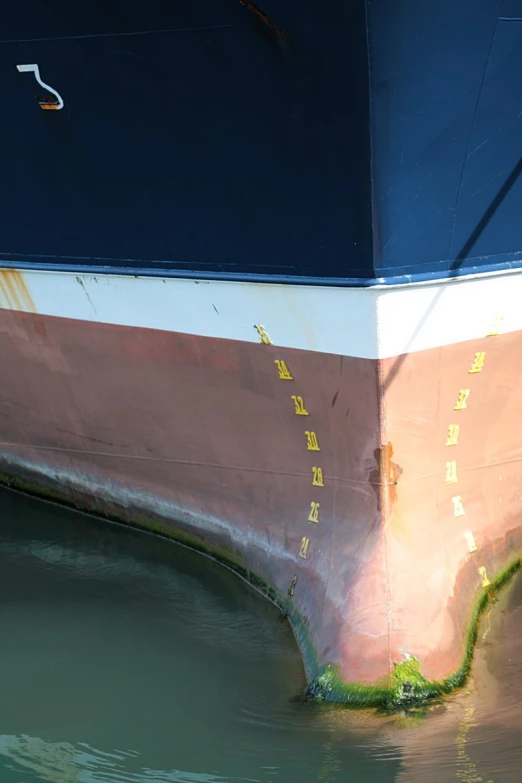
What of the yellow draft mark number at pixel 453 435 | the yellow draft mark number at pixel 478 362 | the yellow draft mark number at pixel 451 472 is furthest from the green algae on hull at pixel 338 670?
the yellow draft mark number at pixel 478 362

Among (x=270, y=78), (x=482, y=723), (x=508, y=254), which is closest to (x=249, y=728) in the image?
(x=482, y=723)

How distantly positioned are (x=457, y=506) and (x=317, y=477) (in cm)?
63

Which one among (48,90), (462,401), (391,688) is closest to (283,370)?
(462,401)

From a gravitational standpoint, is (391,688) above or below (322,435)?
below

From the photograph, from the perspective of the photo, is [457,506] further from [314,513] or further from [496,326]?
[496,326]

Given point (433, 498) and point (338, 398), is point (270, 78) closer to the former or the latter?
point (338, 398)

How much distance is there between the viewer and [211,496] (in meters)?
4.96

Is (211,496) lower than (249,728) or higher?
higher

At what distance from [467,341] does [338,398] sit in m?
0.59

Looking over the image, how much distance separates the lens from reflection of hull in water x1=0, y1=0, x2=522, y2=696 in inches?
141

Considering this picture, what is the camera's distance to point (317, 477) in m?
4.36

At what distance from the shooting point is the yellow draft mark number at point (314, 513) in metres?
4.40

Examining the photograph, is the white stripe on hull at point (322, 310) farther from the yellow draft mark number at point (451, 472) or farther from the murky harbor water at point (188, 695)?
the murky harbor water at point (188, 695)

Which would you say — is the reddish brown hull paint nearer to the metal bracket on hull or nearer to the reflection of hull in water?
the reflection of hull in water
